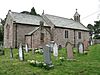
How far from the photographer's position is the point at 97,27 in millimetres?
91375

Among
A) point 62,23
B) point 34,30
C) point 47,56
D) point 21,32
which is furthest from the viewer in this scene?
point 62,23

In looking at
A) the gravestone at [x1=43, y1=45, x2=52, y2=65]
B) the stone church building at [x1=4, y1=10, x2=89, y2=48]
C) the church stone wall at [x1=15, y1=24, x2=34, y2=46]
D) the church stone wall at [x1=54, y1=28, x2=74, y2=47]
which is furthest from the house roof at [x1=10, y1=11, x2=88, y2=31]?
the gravestone at [x1=43, y1=45, x2=52, y2=65]

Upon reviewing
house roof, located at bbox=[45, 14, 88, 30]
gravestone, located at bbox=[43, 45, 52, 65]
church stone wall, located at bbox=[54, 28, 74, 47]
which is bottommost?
gravestone, located at bbox=[43, 45, 52, 65]

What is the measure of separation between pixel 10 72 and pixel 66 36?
37.2 metres

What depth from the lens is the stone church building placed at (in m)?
40.7

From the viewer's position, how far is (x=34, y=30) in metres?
40.6

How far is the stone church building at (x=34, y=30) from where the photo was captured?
40688mm

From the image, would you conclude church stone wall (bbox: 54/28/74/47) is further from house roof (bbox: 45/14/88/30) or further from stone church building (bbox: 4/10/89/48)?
house roof (bbox: 45/14/88/30)

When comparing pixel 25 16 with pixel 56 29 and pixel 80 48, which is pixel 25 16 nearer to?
pixel 56 29

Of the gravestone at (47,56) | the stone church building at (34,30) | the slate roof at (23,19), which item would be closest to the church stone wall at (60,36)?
the stone church building at (34,30)

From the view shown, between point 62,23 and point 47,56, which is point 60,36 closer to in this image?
point 62,23

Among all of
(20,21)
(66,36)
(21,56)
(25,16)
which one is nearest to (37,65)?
(21,56)

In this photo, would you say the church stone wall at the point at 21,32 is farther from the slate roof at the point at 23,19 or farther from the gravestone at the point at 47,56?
the gravestone at the point at 47,56

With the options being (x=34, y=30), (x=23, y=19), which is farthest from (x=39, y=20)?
(x=34, y=30)
